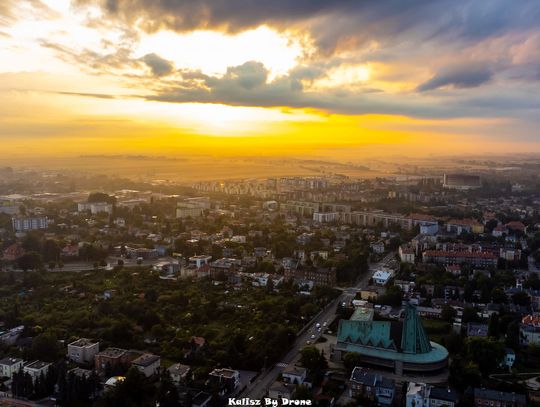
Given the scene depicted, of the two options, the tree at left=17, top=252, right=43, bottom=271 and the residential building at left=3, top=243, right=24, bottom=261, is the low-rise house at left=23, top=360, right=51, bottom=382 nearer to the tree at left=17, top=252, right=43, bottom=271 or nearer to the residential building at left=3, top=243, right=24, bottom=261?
the tree at left=17, top=252, right=43, bottom=271

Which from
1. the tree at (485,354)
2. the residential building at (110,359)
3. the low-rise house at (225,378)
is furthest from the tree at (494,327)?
the residential building at (110,359)

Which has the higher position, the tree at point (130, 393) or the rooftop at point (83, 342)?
the tree at point (130, 393)

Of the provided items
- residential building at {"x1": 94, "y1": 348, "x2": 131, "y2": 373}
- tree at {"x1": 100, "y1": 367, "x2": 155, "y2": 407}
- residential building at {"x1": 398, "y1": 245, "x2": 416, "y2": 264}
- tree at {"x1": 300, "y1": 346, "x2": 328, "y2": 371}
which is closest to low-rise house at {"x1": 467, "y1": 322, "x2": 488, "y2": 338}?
tree at {"x1": 300, "y1": 346, "x2": 328, "y2": 371}

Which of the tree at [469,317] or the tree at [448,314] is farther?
the tree at [448,314]

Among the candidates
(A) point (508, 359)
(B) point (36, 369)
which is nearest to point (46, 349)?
(B) point (36, 369)

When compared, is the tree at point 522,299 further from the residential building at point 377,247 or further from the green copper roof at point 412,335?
the residential building at point 377,247

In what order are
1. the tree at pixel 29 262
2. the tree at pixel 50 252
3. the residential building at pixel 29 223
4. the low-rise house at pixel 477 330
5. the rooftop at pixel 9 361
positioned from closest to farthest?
1. the rooftop at pixel 9 361
2. the low-rise house at pixel 477 330
3. the tree at pixel 29 262
4. the tree at pixel 50 252
5. the residential building at pixel 29 223
